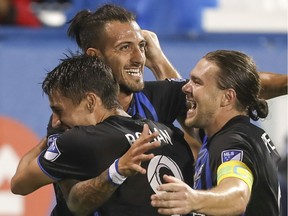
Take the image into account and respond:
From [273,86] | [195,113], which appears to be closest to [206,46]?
[273,86]

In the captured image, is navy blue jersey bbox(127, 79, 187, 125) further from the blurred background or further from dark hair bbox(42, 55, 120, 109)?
the blurred background

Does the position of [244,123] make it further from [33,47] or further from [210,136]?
[33,47]

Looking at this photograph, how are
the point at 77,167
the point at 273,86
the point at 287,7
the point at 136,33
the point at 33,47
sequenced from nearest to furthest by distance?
the point at 77,167 → the point at 136,33 → the point at 273,86 → the point at 33,47 → the point at 287,7

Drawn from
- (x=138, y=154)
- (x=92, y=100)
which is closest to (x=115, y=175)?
(x=138, y=154)

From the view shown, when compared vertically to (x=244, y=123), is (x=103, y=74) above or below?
above

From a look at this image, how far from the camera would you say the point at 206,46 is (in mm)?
6453

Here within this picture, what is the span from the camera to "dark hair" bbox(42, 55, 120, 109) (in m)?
3.97

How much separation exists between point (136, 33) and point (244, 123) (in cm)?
83

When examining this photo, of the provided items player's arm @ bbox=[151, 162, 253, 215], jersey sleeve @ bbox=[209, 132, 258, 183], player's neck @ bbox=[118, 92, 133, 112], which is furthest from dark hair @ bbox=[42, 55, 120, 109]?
player's arm @ bbox=[151, 162, 253, 215]

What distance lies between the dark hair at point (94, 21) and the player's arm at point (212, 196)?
3.95ft

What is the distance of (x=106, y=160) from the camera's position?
3.87 meters

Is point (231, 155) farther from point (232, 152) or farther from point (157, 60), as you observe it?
point (157, 60)

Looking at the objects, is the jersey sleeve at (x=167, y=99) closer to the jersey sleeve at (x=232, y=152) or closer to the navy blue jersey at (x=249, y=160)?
the navy blue jersey at (x=249, y=160)

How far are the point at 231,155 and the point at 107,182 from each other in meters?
0.49
